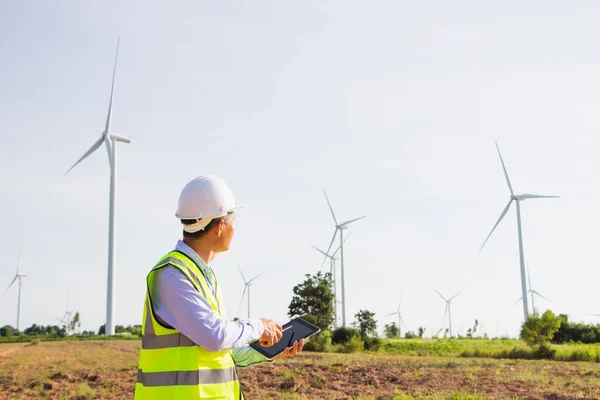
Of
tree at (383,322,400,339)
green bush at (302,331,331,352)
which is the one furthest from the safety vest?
tree at (383,322,400,339)

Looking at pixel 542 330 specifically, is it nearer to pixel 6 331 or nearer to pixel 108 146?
pixel 108 146

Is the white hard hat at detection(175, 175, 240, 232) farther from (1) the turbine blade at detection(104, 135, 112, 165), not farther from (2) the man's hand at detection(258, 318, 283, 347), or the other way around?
(1) the turbine blade at detection(104, 135, 112, 165)

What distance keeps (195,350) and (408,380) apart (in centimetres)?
1497

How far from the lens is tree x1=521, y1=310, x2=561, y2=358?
31.0 metres

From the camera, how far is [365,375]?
18406 mm

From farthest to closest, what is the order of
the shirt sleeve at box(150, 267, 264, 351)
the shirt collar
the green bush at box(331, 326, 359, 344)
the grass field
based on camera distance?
the green bush at box(331, 326, 359, 344), the grass field, the shirt collar, the shirt sleeve at box(150, 267, 264, 351)

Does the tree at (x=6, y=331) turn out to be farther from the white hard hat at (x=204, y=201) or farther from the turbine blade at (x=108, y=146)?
the white hard hat at (x=204, y=201)

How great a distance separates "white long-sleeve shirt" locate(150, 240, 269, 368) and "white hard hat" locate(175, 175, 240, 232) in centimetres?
41

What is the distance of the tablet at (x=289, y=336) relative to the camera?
13.1 feet

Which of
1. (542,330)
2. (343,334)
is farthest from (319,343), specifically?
(542,330)

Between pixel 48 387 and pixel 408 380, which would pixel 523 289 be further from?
pixel 48 387

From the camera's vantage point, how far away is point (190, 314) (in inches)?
129

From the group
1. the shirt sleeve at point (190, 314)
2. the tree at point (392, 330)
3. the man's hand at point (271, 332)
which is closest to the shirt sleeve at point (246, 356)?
the man's hand at point (271, 332)

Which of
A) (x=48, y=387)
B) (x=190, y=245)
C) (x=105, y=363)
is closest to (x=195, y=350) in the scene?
(x=190, y=245)
